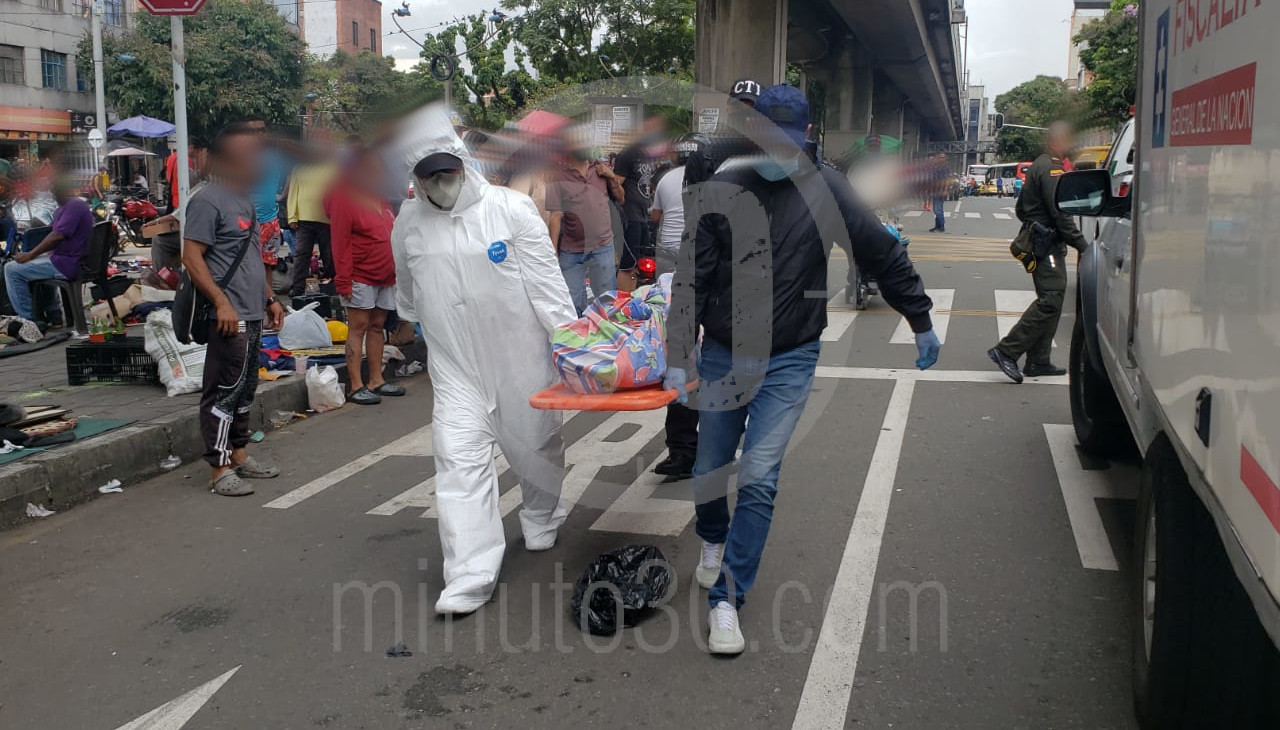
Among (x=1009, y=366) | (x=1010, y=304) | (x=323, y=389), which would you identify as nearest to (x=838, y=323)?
(x=1010, y=304)

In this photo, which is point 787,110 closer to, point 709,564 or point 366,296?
point 709,564

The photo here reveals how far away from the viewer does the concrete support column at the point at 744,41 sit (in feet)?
60.5

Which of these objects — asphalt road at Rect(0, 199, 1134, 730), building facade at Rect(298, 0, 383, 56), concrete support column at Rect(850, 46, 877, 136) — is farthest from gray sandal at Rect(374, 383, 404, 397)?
building facade at Rect(298, 0, 383, 56)

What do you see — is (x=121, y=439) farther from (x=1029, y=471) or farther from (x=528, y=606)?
(x=1029, y=471)

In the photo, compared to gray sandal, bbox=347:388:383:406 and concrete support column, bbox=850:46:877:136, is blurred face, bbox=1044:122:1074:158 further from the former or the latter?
concrete support column, bbox=850:46:877:136

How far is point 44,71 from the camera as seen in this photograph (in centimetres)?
4038

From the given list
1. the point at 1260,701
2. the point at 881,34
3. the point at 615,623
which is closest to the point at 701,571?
the point at 615,623

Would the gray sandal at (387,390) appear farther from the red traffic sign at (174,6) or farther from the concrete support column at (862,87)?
the concrete support column at (862,87)

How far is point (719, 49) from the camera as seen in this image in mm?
18750

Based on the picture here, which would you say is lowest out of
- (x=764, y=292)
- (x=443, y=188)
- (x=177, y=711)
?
(x=177, y=711)

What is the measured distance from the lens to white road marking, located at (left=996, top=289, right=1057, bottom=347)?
36.7ft

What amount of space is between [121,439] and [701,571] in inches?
140

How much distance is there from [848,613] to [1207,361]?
197 centimetres

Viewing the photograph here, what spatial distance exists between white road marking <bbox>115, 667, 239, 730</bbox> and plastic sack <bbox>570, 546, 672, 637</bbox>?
4.10 feet
